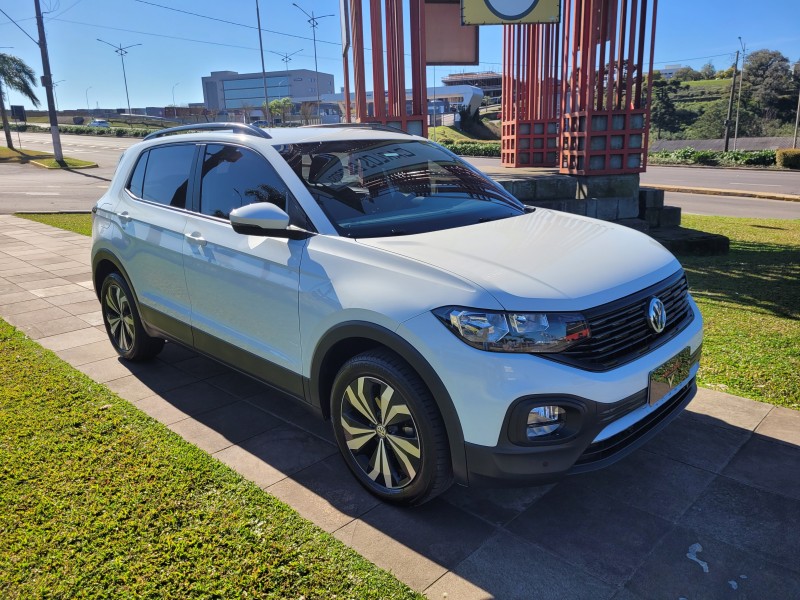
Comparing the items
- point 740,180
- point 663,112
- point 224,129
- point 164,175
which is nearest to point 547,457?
point 224,129

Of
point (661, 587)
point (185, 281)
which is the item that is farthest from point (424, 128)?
point (661, 587)

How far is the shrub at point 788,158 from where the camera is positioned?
31.7 m

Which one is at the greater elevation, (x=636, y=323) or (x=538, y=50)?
(x=538, y=50)

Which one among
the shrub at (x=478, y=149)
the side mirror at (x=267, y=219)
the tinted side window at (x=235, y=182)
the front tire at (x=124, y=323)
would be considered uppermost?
the tinted side window at (x=235, y=182)

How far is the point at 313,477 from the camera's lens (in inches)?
134

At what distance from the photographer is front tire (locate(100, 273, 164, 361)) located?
485 cm

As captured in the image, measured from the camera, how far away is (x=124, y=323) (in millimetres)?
5051

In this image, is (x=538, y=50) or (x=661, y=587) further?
(x=538, y=50)

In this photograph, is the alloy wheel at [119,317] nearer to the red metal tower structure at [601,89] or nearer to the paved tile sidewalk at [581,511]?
the paved tile sidewalk at [581,511]

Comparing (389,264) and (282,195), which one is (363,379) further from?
(282,195)

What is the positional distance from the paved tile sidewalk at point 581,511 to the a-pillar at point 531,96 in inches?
380

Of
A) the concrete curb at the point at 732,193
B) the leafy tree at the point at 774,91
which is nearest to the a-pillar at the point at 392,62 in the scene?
the concrete curb at the point at 732,193

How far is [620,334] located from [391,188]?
1.59 metres

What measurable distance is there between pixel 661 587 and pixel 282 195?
2.57 m
